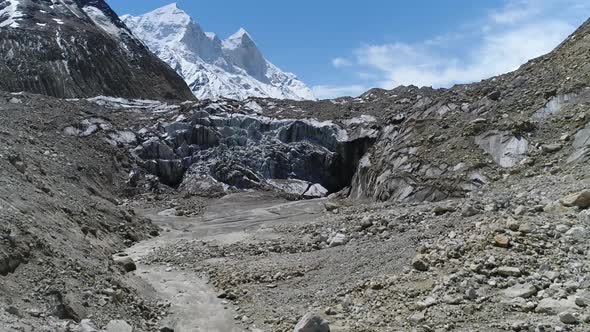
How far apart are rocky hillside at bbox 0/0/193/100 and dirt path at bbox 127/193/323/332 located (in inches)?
1676

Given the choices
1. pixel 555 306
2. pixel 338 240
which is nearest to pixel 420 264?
pixel 555 306

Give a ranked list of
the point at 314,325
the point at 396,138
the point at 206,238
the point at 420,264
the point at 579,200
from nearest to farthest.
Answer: the point at 314,325 < the point at 420,264 < the point at 579,200 < the point at 206,238 < the point at 396,138

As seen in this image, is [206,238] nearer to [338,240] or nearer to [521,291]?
[338,240]

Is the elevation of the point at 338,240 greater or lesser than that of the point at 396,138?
lesser

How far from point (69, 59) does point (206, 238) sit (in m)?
58.8

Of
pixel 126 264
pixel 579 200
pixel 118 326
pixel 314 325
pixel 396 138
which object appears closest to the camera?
pixel 314 325

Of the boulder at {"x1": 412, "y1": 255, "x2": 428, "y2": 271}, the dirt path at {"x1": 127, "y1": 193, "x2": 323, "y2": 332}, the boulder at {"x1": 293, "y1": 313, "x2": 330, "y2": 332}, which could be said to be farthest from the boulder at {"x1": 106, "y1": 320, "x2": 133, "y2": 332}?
the boulder at {"x1": 412, "y1": 255, "x2": 428, "y2": 271}

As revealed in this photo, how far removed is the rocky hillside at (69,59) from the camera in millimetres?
67750

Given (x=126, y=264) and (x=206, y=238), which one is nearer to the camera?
(x=126, y=264)

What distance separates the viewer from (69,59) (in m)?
72.1

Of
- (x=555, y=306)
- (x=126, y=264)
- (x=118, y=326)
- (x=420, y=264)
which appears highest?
(x=555, y=306)

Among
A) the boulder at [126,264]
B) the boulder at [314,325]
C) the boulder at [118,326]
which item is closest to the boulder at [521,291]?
the boulder at [314,325]

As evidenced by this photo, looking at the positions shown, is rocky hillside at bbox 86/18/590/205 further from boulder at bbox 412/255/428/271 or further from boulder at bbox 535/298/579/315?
boulder at bbox 535/298/579/315

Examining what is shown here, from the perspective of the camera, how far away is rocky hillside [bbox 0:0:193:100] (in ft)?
222
